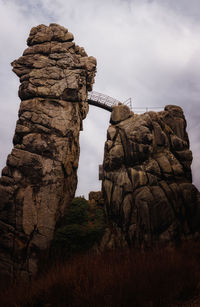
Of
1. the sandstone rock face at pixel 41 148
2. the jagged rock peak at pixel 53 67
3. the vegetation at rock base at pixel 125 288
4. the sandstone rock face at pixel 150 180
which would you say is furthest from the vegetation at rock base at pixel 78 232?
the jagged rock peak at pixel 53 67

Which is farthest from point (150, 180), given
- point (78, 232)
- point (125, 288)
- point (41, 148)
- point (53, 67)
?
point (53, 67)

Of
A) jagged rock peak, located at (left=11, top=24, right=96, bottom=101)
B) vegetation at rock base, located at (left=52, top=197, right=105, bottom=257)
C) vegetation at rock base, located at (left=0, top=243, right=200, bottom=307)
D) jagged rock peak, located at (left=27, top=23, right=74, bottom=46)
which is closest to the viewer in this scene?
vegetation at rock base, located at (left=0, top=243, right=200, bottom=307)

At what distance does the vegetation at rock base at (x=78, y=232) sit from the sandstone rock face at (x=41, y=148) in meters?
0.77

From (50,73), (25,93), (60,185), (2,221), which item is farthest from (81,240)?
(50,73)

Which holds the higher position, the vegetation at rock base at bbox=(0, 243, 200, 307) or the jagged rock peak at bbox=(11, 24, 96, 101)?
the jagged rock peak at bbox=(11, 24, 96, 101)

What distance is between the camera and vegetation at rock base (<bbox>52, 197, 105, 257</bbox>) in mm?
11977

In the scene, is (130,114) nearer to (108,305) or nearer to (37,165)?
(37,165)

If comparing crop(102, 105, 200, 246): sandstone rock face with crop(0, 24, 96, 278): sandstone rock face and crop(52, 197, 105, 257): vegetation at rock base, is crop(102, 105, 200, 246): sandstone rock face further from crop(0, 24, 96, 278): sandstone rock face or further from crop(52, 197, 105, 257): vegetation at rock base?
crop(0, 24, 96, 278): sandstone rock face

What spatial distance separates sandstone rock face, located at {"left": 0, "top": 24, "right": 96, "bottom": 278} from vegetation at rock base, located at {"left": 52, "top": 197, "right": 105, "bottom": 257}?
0.77 meters

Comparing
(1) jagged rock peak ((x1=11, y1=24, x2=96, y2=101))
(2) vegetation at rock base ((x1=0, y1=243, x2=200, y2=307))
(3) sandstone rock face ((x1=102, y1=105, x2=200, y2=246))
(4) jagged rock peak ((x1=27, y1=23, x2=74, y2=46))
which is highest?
(4) jagged rock peak ((x1=27, y1=23, x2=74, y2=46))

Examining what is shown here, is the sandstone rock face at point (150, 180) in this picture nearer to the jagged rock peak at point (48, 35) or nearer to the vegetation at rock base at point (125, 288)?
the vegetation at rock base at point (125, 288)

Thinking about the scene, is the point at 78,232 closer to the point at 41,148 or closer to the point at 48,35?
the point at 41,148

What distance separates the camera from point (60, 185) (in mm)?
14109

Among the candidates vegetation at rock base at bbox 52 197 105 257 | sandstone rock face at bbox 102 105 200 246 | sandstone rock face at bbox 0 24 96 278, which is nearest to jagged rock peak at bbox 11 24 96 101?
sandstone rock face at bbox 0 24 96 278
